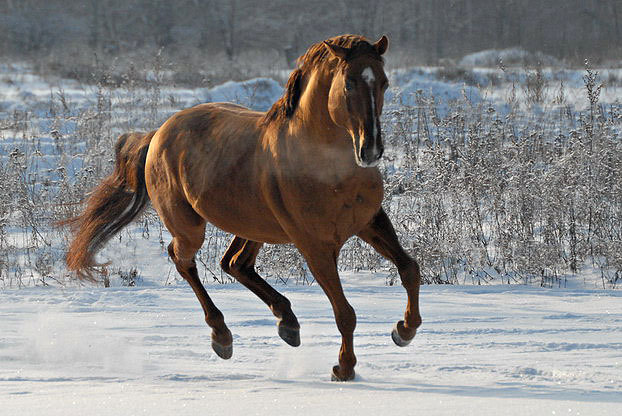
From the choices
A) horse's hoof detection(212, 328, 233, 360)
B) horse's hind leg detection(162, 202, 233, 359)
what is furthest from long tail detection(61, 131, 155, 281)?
horse's hoof detection(212, 328, 233, 360)

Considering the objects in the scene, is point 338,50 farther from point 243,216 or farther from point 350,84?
point 243,216

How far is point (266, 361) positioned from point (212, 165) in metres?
1.13

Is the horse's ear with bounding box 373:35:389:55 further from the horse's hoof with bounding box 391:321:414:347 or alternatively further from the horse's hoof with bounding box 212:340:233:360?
the horse's hoof with bounding box 212:340:233:360

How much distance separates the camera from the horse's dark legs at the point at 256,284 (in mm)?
4652

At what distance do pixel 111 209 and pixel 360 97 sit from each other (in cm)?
259

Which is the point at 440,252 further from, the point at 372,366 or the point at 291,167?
the point at 291,167

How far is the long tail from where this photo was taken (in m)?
5.59

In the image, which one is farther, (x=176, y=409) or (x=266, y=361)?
(x=266, y=361)

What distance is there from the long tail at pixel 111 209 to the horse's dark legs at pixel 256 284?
0.82 metres

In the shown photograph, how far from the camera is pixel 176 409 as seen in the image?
3.59m

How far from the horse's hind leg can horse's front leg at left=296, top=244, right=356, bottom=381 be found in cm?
83

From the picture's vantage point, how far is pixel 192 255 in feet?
16.8

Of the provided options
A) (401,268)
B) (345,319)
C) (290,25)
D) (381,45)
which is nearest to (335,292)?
(345,319)

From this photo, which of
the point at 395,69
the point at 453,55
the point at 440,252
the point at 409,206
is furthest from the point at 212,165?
the point at 453,55
